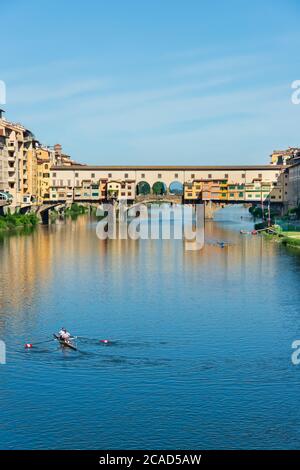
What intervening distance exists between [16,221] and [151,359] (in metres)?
38.4

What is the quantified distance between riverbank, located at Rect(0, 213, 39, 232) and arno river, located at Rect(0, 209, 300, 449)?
1962cm

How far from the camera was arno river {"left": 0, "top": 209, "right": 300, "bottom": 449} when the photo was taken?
13367 mm

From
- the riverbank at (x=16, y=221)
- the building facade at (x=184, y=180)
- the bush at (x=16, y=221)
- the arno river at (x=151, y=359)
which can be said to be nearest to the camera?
the arno river at (x=151, y=359)

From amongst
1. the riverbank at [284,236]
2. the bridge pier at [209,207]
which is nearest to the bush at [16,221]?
the riverbank at [284,236]

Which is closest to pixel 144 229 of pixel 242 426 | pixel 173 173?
pixel 173 173

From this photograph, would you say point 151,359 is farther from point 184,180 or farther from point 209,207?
point 209,207

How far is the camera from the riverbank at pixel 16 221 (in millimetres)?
52062

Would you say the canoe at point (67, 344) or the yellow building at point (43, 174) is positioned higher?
the yellow building at point (43, 174)

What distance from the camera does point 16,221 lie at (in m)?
54.5

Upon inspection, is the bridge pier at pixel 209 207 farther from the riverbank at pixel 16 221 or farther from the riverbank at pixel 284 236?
the riverbank at pixel 284 236

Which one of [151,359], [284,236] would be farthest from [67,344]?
[284,236]

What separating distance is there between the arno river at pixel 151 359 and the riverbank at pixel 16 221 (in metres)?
19.6
